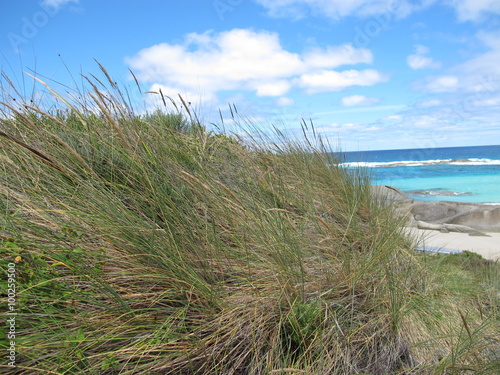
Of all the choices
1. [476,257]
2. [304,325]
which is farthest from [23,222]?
[476,257]

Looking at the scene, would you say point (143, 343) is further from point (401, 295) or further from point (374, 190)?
point (374, 190)

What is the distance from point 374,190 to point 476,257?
2417mm

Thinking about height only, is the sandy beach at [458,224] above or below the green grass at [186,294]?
below

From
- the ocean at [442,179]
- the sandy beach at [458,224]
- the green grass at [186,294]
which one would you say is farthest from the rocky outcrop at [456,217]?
the green grass at [186,294]

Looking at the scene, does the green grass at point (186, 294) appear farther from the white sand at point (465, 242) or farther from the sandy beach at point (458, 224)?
the white sand at point (465, 242)

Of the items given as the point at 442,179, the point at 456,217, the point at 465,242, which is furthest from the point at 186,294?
the point at 442,179

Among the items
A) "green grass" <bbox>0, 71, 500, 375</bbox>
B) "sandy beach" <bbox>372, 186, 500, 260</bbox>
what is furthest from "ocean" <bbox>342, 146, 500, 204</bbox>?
"green grass" <bbox>0, 71, 500, 375</bbox>

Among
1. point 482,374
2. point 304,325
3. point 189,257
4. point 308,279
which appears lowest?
point 482,374

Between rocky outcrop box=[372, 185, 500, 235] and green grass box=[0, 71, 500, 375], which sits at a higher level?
green grass box=[0, 71, 500, 375]

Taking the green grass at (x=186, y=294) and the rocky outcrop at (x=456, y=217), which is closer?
the green grass at (x=186, y=294)

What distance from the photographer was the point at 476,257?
623cm

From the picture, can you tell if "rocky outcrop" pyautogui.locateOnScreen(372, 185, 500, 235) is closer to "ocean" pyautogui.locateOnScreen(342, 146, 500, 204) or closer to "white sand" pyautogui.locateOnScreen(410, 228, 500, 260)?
"white sand" pyautogui.locateOnScreen(410, 228, 500, 260)

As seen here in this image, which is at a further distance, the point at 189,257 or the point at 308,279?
the point at 308,279

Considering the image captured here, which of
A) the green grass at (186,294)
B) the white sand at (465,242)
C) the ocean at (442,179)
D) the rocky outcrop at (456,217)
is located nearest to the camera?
the green grass at (186,294)
